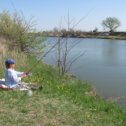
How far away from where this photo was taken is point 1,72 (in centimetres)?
1266

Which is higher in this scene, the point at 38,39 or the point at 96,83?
the point at 38,39

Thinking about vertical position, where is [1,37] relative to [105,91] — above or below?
above

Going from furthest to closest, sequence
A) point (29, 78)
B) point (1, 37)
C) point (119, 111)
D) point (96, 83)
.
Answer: point (1, 37)
point (96, 83)
point (29, 78)
point (119, 111)

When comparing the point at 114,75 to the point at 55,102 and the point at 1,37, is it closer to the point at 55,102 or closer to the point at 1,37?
the point at 1,37

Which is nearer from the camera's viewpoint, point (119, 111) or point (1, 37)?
point (119, 111)

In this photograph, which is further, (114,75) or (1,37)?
(1,37)

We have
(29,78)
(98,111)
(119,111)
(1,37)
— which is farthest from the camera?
(1,37)

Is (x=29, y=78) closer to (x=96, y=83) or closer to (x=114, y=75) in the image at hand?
(x=96, y=83)

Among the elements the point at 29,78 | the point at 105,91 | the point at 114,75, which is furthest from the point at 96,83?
the point at 29,78

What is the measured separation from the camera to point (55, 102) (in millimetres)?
8680

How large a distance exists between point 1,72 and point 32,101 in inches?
171

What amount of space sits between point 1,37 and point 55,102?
13945mm

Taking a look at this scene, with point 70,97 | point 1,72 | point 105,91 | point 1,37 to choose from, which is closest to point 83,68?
point 1,37

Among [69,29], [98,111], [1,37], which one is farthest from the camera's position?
[1,37]
